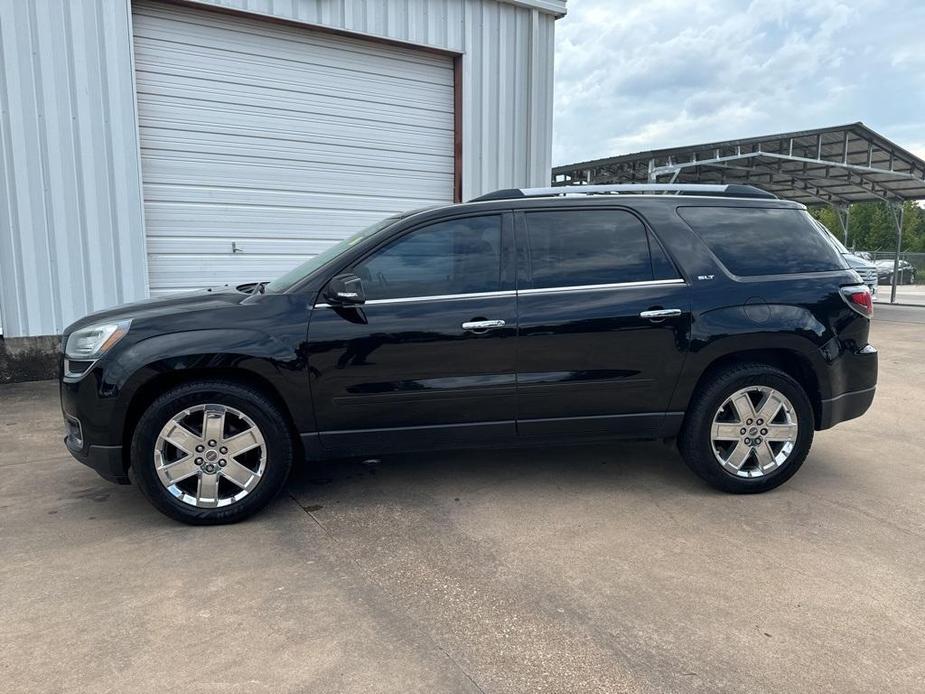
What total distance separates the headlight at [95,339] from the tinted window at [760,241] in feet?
11.0

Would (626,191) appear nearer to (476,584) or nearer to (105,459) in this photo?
(476,584)

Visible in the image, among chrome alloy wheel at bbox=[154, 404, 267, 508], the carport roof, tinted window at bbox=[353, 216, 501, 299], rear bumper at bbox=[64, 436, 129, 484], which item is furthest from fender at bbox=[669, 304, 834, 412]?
the carport roof

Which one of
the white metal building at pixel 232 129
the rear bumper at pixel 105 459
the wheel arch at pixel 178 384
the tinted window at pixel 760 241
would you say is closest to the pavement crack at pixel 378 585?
the wheel arch at pixel 178 384

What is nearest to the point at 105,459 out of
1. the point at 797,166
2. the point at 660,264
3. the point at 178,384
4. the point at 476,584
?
the point at 178,384

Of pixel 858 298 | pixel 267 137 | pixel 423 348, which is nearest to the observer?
pixel 423 348

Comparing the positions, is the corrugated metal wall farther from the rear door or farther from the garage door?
the rear door

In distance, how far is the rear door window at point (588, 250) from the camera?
12.7 ft

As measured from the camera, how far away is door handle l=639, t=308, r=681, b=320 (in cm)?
383

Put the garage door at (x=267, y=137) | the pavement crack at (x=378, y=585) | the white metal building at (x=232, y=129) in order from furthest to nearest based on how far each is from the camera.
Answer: the garage door at (x=267, y=137)
the white metal building at (x=232, y=129)
the pavement crack at (x=378, y=585)

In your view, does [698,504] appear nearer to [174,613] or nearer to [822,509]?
[822,509]

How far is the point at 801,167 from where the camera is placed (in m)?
19.4

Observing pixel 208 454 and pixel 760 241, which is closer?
pixel 208 454

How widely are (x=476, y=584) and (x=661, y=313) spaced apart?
191cm

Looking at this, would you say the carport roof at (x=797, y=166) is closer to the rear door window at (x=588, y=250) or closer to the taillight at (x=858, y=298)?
the taillight at (x=858, y=298)
